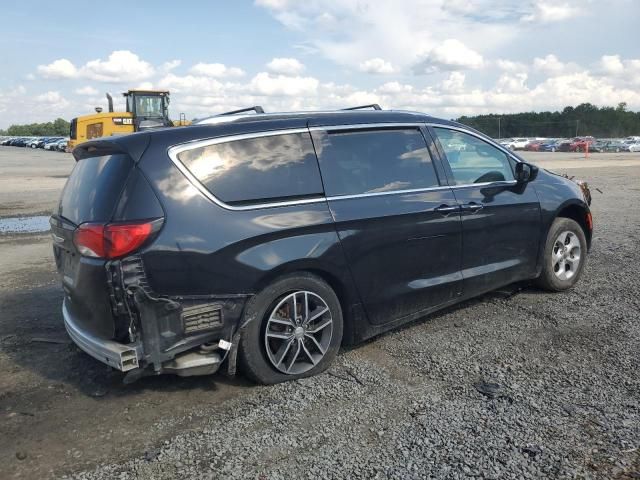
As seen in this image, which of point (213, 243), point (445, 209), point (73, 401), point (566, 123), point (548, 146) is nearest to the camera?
point (213, 243)

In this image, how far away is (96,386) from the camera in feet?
13.1

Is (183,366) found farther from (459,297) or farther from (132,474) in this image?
(459,297)

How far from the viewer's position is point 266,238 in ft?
12.2

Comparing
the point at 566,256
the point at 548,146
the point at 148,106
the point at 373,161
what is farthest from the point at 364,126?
the point at 548,146

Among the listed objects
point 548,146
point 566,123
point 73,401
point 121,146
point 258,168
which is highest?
point 566,123

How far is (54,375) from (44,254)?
4.75m

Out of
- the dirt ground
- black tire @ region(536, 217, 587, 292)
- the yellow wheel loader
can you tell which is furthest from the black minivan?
the yellow wheel loader

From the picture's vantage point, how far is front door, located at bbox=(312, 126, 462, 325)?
413cm

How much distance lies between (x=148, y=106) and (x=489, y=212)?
2378cm

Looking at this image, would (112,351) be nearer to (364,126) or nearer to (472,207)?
(364,126)

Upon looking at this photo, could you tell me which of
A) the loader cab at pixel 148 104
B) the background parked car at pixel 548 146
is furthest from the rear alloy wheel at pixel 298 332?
the background parked car at pixel 548 146

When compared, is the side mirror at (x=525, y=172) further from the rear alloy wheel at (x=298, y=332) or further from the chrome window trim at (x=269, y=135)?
the rear alloy wheel at (x=298, y=332)

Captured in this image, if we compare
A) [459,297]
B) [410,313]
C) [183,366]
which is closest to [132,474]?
[183,366]

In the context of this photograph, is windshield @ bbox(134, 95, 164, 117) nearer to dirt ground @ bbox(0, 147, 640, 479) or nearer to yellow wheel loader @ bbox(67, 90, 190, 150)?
yellow wheel loader @ bbox(67, 90, 190, 150)
